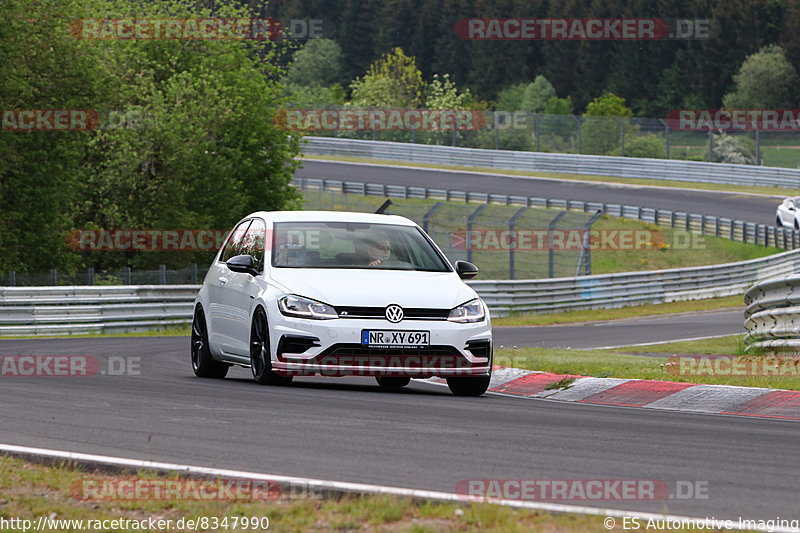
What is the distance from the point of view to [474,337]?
1174 centimetres

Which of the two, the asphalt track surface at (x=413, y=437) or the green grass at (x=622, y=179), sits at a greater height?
the asphalt track surface at (x=413, y=437)

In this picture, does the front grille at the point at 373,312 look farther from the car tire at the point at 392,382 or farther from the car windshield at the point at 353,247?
the car tire at the point at 392,382

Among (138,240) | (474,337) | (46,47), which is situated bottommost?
(138,240)

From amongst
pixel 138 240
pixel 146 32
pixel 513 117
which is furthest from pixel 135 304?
pixel 513 117

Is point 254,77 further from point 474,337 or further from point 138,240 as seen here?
point 474,337

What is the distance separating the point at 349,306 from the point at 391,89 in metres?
95.1

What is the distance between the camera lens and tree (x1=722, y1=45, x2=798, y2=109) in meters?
102

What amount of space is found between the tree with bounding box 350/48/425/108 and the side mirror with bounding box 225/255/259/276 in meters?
86.5

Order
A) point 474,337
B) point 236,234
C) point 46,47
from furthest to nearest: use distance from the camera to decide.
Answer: point 46,47, point 236,234, point 474,337

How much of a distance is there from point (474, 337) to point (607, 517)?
600cm

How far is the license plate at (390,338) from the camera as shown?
11.5m

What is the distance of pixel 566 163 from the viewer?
225 feet

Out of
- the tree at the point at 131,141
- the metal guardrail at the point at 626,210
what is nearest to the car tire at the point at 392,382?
the tree at the point at 131,141

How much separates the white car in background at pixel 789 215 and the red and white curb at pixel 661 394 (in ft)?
121
